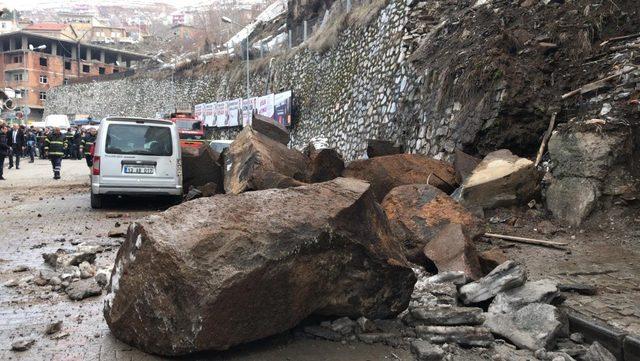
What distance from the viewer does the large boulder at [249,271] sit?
11.8 feet

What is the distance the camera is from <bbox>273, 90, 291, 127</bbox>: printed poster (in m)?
27.2

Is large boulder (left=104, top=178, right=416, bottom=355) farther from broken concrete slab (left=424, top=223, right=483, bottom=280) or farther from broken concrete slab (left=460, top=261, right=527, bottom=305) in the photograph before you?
broken concrete slab (left=424, top=223, right=483, bottom=280)

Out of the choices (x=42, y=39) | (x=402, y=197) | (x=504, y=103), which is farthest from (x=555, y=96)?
(x=42, y=39)

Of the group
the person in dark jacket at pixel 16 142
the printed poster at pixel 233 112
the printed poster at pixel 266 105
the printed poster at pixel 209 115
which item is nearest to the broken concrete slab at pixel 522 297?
the person in dark jacket at pixel 16 142

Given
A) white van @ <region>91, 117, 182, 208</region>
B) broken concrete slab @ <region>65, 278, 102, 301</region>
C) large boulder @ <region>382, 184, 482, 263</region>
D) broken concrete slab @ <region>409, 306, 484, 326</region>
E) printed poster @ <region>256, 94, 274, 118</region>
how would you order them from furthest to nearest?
printed poster @ <region>256, 94, 274, 118</region>
white van @ <region>91, 117, 182, 208</region>
large boulder @ <region>382, 184, 482, 263</region>
broken concrete slab @ <region>65, 278, 102, 301</region>
broken concrete slab @ <region>409, 306, 484, 326</region>

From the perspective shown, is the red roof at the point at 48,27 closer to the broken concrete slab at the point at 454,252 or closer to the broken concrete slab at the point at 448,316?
the broken concrete slab at the point at 454,252

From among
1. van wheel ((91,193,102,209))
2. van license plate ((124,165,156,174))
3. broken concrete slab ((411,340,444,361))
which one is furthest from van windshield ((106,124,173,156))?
broken concrete slab ((411,340,444,361))

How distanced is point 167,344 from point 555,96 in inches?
298

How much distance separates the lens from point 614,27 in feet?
29.5

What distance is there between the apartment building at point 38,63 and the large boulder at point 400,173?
80.7 metres

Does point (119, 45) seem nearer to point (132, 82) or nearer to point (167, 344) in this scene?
point (132, 82)

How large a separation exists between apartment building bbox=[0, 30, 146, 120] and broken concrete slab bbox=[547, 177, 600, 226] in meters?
83.0

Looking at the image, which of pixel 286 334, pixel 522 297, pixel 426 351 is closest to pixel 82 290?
pixel 286 334

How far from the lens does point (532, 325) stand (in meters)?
4.15
